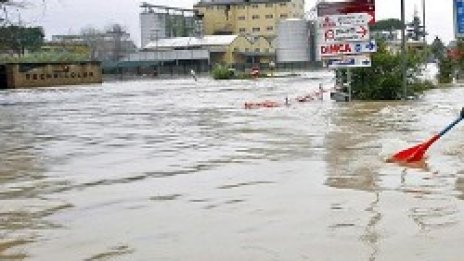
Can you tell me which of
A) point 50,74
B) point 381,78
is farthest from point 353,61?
point 50,74

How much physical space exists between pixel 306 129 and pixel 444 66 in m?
26.0

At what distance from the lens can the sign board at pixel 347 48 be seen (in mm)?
22984

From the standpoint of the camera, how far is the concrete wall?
2490 inches

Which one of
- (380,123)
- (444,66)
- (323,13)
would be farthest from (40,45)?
(380,123)

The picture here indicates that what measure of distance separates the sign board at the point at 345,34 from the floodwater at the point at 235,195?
7.28 meters

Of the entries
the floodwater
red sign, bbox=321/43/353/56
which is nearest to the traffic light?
red sign, bbox=321/43/353/56

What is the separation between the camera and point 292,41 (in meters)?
121

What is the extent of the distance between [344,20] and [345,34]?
0.45 m

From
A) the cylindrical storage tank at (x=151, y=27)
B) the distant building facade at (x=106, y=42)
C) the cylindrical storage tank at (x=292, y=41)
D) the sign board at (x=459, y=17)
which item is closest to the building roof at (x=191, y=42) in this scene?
the cylindrical storage tank at (x=151, y=27)

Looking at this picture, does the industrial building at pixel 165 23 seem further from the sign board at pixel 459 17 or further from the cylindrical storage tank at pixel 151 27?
the sign board at pixel 459 17

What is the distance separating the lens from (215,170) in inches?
393

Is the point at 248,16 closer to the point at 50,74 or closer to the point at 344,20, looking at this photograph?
the point at 50,74

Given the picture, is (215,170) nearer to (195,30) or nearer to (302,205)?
(302,205)

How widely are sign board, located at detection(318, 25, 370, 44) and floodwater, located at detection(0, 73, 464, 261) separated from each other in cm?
728
